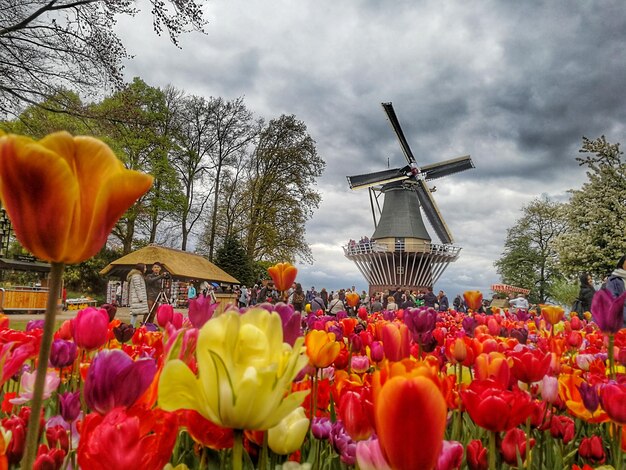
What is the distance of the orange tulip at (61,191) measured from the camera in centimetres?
67

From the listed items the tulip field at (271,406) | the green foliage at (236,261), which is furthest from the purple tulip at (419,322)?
the green foliage at (236,261)

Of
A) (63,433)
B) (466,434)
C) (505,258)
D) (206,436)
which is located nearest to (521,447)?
(466,434)

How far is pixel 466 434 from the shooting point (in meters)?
1.82

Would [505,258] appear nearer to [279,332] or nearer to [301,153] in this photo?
[301,153]

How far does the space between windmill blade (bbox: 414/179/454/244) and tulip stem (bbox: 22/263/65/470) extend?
3880cm

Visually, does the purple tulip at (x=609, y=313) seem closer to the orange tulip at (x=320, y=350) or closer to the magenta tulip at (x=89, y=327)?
the orange tulip at (x=320, y=350)

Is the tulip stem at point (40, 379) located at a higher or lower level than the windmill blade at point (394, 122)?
lower

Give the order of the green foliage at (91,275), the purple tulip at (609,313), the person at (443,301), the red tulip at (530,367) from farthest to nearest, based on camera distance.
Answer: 1. the green foliage at (91,275)
2. the person at (443,301)
3. the purple tulip at (609,313)
4. the red tulip at (530,367)

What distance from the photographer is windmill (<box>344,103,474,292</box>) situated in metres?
36.6

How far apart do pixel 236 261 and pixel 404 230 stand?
14.3 metres

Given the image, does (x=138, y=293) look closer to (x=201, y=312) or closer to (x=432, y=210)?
(x=201, y=312)

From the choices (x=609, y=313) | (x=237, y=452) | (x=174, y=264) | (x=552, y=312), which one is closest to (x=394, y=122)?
(x=174, y=264)

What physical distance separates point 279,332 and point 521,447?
88 centimetres

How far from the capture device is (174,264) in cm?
2427
